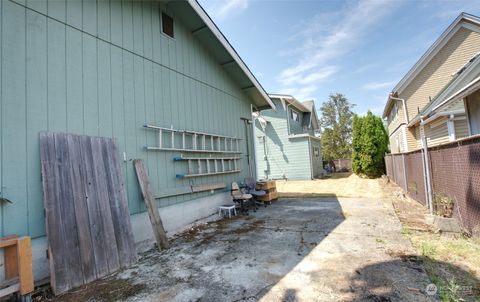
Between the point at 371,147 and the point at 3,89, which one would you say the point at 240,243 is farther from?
the point at 371,147

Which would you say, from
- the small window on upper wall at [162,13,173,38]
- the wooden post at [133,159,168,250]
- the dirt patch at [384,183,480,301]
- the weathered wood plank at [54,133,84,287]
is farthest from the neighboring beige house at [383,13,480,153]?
the weathered wood plank at [54,133,84,287]

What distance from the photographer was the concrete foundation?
9.14 feet

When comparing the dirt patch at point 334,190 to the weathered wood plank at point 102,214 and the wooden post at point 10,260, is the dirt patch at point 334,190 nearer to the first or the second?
the weathered wood plank at point 102,214

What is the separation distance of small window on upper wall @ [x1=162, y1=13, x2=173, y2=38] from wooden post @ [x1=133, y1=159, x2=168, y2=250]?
3118mm

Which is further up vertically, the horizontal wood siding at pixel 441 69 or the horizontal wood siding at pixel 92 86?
the horizontal wood siding at pixel 441 69

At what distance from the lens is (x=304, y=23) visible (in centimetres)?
920

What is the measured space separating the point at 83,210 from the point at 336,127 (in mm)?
28090

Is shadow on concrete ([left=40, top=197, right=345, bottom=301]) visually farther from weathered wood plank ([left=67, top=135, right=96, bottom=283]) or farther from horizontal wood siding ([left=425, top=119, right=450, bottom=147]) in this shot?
horizontal wood siding ([left=425, top=119, right=450, bottom=147])

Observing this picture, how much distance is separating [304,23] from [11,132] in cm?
977

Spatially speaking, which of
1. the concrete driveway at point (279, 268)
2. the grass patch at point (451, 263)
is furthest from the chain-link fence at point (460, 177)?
the concrete driveway at point (279, 268)

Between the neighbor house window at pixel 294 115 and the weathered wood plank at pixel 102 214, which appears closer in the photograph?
the weathered wood plank at pixel 102 214

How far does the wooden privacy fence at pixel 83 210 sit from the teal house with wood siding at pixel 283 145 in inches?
454

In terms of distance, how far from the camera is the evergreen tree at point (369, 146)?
14352 millimetres

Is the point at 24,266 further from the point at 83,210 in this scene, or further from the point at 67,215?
the point at 83,210
